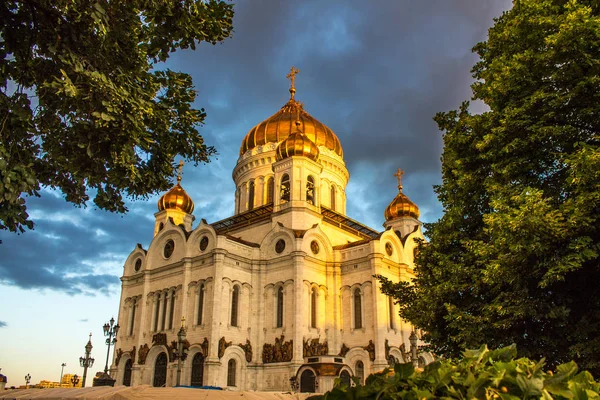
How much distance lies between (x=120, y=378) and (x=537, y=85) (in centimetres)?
2995

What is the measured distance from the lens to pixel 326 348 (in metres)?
28.9

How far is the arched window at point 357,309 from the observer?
2956 cm

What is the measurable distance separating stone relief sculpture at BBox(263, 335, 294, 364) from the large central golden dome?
15764 millimetres

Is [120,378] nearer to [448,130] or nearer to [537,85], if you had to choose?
[448,130]

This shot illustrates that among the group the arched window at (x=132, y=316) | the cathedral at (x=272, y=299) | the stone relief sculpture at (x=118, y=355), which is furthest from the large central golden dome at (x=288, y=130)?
the stone relief sculpture at (x=118, y=355)

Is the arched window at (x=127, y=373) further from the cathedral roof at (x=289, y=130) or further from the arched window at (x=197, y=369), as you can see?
the cathedral roof at (x=289, y=130)

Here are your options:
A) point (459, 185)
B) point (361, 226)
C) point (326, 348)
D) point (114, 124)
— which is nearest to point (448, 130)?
point (459, 185)

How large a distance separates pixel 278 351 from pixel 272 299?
315 centimetres

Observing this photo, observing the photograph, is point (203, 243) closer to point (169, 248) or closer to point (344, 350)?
point (169, 248)

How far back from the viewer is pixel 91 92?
314 inches

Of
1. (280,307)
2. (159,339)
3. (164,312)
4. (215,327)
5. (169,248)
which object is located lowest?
(159,339)

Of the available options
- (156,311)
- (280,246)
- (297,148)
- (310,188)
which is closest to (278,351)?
(280,246)

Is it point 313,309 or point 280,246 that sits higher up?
point 280,246

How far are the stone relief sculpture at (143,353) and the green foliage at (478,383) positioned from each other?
30.5 metres
